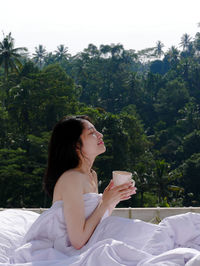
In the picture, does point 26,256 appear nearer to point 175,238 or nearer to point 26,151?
point 175,238

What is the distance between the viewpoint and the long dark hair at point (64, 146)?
1.77 metres

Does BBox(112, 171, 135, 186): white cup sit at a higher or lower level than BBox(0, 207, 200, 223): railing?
higher

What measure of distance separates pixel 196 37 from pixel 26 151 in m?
37.6

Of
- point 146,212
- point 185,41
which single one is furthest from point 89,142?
point 185,41

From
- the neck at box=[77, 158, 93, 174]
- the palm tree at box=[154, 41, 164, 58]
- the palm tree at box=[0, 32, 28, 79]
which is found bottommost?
the neck at box=[77, 158, 93, 174]

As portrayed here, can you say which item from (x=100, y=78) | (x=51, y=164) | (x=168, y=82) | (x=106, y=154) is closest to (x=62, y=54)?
(x=100, y=78)

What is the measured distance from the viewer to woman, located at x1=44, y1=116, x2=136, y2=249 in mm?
1631

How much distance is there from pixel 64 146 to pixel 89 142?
0.12m

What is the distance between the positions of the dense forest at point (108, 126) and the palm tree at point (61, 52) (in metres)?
7.37

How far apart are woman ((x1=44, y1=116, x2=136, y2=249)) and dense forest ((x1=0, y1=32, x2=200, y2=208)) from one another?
56.5 feet

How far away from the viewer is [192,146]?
28016 mm

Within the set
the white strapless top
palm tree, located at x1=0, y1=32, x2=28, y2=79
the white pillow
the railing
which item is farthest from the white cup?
palm tree, located at x1=0, y1=32, x2=28, y2=79

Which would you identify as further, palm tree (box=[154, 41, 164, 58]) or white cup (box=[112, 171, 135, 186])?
palm tree (box=[154, 41, 164, 58])

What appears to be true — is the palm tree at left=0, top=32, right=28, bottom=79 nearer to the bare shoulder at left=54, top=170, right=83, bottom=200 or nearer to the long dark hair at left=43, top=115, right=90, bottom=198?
the long dark hair at left=43, top=115, right=90, bottom=198
